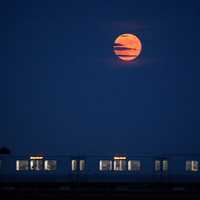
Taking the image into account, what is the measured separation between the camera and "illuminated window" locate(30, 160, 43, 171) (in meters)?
59.5

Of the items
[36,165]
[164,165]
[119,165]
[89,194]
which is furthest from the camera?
[119,165]

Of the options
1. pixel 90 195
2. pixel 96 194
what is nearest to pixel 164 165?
pixel 96 194

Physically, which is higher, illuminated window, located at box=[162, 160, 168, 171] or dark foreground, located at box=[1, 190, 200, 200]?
illuminated window, located at box=[162, 160, 168, 171]

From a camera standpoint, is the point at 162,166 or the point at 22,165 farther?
the point at 22,165

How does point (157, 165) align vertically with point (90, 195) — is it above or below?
above

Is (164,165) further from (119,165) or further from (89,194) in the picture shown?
(89,194)

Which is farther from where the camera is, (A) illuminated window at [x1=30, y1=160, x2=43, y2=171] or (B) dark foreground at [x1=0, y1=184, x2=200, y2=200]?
(A) illuminated window at [x1=30, y1=160, x2=43, y2=171]

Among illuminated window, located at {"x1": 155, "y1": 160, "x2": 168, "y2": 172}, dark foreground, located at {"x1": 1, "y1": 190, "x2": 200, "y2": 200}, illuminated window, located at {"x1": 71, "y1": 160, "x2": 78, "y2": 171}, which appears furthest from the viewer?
illuminated window, located at {"x1": 71, "y1": 160, "x2": 78, "y2": 171}

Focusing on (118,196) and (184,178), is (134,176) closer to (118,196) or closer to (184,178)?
(184,178)

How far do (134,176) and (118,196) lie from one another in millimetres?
18857

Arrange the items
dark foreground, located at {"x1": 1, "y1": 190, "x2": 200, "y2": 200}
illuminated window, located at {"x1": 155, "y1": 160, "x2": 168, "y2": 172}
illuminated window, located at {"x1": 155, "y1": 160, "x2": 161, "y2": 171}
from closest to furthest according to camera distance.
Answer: dark foreground, located at {"x1": 1, "y1": 190, "x2": 200, "y2": 200}, illuminated window, located at {"x1": 155, "y1": 160, "x2": 168, "y2": 172}, illuminated window, located at {"x1": 155, "y1": 160, "x2": 161, "y2": 171}

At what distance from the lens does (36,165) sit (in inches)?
2365

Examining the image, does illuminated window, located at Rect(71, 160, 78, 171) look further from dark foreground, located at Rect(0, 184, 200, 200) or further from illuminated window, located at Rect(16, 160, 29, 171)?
dark foreground, located at Rect(0, 184, 200, 200)

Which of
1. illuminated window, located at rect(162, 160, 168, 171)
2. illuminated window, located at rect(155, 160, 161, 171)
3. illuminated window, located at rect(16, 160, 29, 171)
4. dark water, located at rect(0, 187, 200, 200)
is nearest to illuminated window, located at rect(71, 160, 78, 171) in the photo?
illuminated window, located at rect(16, 160, 29, 171)
